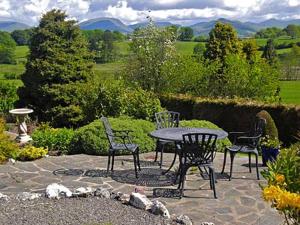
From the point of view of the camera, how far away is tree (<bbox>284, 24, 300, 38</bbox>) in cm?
7381

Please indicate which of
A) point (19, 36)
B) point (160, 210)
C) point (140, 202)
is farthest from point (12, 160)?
point (19, 36)

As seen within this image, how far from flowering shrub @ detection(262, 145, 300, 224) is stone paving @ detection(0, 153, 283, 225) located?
109 inches

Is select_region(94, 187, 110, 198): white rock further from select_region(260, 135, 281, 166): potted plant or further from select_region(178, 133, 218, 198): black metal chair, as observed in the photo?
select_region(260, 135, 281, 166): potted plant

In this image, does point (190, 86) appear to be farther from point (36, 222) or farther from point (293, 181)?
point (293, 181)

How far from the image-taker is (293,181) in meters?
2.95

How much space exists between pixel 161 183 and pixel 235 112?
6911mm

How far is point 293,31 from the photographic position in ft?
252

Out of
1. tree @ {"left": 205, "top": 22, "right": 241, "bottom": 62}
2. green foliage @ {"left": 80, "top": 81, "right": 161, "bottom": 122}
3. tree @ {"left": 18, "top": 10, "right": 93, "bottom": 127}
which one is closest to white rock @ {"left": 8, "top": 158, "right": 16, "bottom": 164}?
green foliage @ {"left": 80, "top": 81, "right": 161, "bottom": 122}

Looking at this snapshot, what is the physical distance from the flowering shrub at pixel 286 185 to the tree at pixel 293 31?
248 feet

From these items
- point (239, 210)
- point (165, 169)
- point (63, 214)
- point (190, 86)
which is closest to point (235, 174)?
point (165, 169)

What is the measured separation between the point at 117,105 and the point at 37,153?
176 inches

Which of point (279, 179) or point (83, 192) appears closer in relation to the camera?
point (279, 179)

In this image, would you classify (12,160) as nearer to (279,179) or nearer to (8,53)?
(279,179)

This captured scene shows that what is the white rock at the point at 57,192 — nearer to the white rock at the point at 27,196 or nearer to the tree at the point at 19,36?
the white rock at the point at 27,196
